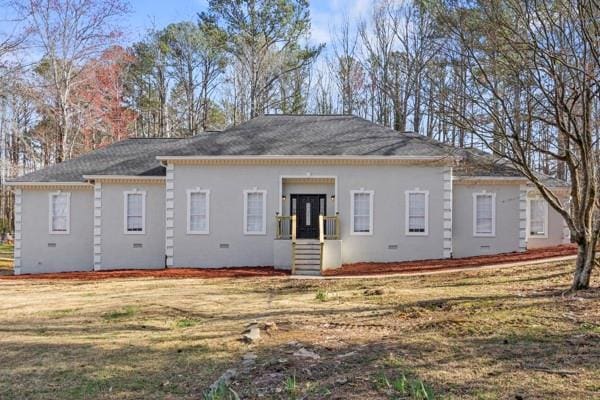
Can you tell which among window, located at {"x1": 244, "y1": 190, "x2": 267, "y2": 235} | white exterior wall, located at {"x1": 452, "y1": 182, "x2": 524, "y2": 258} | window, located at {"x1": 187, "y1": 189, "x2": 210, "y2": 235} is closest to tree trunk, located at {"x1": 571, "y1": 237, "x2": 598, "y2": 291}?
white exterior wall, located at {"x1": 452, "y1": 182, "x2": 524, "y2": 258}

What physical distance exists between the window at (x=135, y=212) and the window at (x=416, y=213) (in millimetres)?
9540

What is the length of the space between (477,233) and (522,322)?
1145 cm

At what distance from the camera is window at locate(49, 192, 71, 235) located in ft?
60.3

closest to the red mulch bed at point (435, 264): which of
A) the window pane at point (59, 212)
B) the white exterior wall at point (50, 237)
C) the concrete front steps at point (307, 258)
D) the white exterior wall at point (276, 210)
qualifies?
the concrete front steps at point (307, 258)

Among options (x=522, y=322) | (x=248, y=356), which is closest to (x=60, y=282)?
(x=248, y=356)

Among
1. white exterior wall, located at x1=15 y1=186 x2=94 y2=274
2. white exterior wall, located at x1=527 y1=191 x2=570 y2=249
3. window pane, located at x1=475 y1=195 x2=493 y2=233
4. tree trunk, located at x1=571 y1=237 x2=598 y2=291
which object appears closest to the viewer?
tree trunk, located at x1=571 y1=237 x2=598 y2=291

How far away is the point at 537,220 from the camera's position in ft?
64.2

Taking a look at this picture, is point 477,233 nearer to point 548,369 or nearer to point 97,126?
point 548,369

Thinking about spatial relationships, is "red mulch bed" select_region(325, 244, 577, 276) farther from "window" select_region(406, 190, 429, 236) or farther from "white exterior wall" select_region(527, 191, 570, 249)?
"white exterior wall" select_region(527, 191, 570, 249)

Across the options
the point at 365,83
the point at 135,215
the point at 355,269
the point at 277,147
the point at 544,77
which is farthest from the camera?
the point at 365,83

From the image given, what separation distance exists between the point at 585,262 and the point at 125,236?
48.2 feet

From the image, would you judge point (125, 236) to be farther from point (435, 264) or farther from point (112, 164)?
point (435, 264)

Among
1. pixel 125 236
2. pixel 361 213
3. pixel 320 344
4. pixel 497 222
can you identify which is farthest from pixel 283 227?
pixel 320 344

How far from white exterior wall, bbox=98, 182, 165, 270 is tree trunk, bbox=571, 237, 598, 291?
13.5 m
